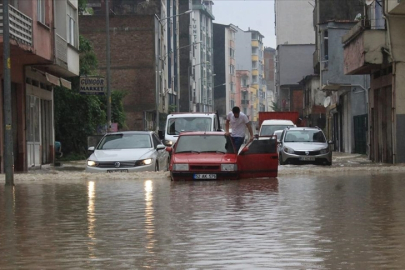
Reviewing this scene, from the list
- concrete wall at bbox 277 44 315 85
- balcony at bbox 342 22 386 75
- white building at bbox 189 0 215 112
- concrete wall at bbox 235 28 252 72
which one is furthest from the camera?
concrete wall at bbox 235 28 252 72

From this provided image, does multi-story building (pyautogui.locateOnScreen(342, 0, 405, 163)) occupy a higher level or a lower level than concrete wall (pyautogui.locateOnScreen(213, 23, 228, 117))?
lower

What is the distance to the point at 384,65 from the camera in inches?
1426

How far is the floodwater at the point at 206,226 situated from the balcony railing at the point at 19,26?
26.9 ft

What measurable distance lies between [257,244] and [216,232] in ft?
4.44

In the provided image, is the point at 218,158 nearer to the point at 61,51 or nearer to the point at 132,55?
the point at 61,51

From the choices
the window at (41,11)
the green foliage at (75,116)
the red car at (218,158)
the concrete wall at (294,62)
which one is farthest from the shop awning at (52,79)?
the concrete wall at (294,62)

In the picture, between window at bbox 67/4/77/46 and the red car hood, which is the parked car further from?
window at bbox 67/4/77/46

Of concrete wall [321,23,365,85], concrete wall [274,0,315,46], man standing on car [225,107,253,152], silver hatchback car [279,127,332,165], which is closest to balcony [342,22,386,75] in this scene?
silver hatchback car [279,127,332,165]

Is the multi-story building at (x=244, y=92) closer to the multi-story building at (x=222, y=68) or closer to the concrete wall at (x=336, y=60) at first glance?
the multi-story building at (x=222, y=68)

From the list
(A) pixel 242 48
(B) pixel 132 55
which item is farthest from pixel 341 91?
(A) pixel 242 48

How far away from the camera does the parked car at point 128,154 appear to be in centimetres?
2591

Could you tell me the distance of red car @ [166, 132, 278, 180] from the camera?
75.1 ft

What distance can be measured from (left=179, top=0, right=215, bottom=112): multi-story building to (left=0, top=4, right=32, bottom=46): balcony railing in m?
72.3

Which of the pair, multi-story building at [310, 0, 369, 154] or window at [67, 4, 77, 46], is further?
multi-story building at [310, 0, 369, 154]
